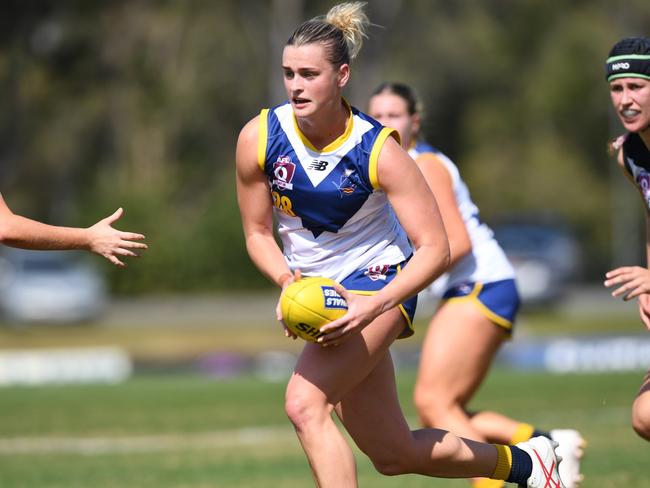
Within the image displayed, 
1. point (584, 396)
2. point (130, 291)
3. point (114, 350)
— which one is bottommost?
point (130, 291)

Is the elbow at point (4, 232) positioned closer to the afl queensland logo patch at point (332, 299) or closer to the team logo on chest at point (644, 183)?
the afl queensland logo patch at point (332, 299)

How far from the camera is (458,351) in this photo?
680 cm

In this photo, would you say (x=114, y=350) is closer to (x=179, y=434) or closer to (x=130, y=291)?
(x=179, y=434)

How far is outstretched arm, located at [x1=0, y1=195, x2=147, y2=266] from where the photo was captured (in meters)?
5.37

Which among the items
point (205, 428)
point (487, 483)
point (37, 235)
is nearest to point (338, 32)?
point (37, 235)

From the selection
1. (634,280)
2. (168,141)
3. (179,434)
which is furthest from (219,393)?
(168,141)

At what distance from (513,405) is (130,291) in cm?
2286

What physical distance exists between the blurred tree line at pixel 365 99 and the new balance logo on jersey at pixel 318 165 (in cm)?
2954

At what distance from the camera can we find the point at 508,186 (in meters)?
45.3

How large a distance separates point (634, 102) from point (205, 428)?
289 inches

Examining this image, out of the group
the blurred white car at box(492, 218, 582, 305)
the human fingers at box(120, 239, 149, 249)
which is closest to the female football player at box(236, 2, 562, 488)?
the human fingers at box(120, 239, 149, 249)

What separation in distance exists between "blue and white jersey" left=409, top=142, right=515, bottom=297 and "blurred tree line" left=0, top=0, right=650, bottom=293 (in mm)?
27605

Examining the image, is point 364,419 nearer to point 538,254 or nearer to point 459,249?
point 459,249

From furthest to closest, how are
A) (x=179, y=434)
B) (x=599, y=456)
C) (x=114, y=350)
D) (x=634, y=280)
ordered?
(x=114, y=350)
(x=179, y=434)
(x=599, y=456)
(x=634, y=280)
